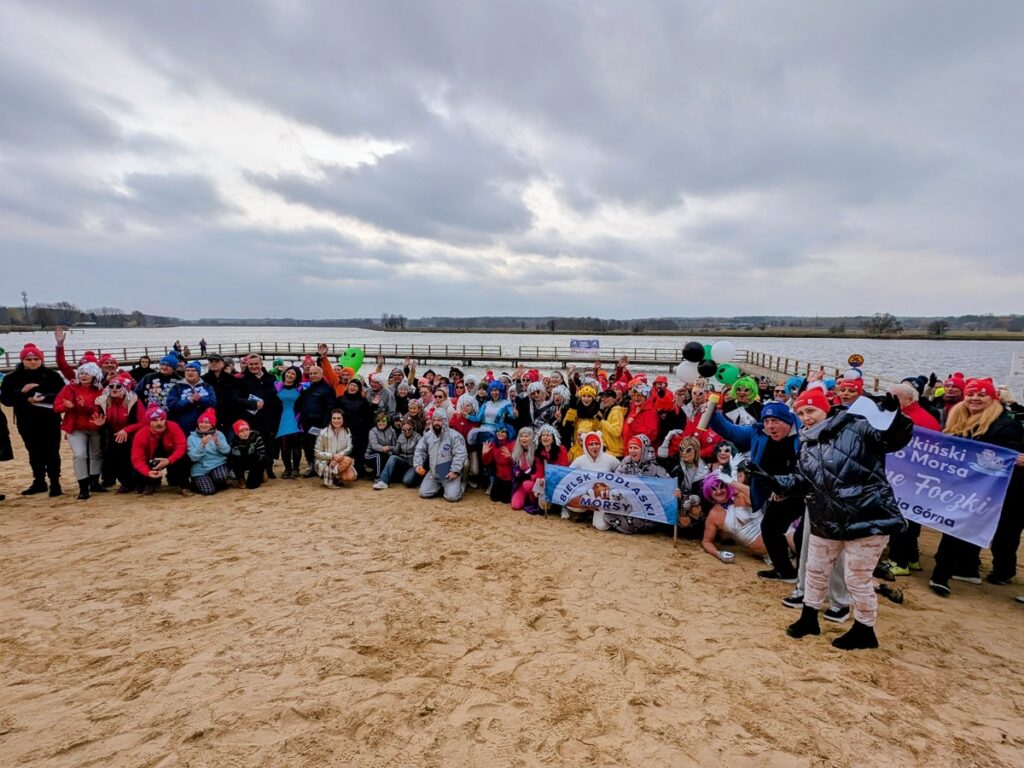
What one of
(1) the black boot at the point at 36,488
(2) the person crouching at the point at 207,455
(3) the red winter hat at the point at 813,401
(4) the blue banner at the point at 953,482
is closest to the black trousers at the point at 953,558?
(4) the blue banner at the point at 953,482

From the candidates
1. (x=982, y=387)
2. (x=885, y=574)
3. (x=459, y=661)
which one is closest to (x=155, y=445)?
(x=459, y=661)

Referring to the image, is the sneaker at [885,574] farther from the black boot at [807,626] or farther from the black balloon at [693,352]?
the black balloon at [693,352]

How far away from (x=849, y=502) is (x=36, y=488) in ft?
32.8

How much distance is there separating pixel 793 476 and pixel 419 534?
4015 mm

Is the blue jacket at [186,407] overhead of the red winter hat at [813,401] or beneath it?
beneath

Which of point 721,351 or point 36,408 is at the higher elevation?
point 721,351

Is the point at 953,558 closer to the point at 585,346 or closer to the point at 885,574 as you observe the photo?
the point at 885,574

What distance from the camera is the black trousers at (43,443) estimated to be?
628cm

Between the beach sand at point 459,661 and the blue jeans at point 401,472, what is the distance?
198cm

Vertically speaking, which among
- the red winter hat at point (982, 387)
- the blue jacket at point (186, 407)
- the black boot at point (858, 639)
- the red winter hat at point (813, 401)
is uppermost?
the red winter hat at point (982, 387)

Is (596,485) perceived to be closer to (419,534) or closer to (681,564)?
(681,564)

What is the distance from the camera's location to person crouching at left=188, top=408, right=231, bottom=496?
6730mm

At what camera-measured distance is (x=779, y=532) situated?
4566mm

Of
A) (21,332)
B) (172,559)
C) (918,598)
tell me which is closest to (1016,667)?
(918,598)
